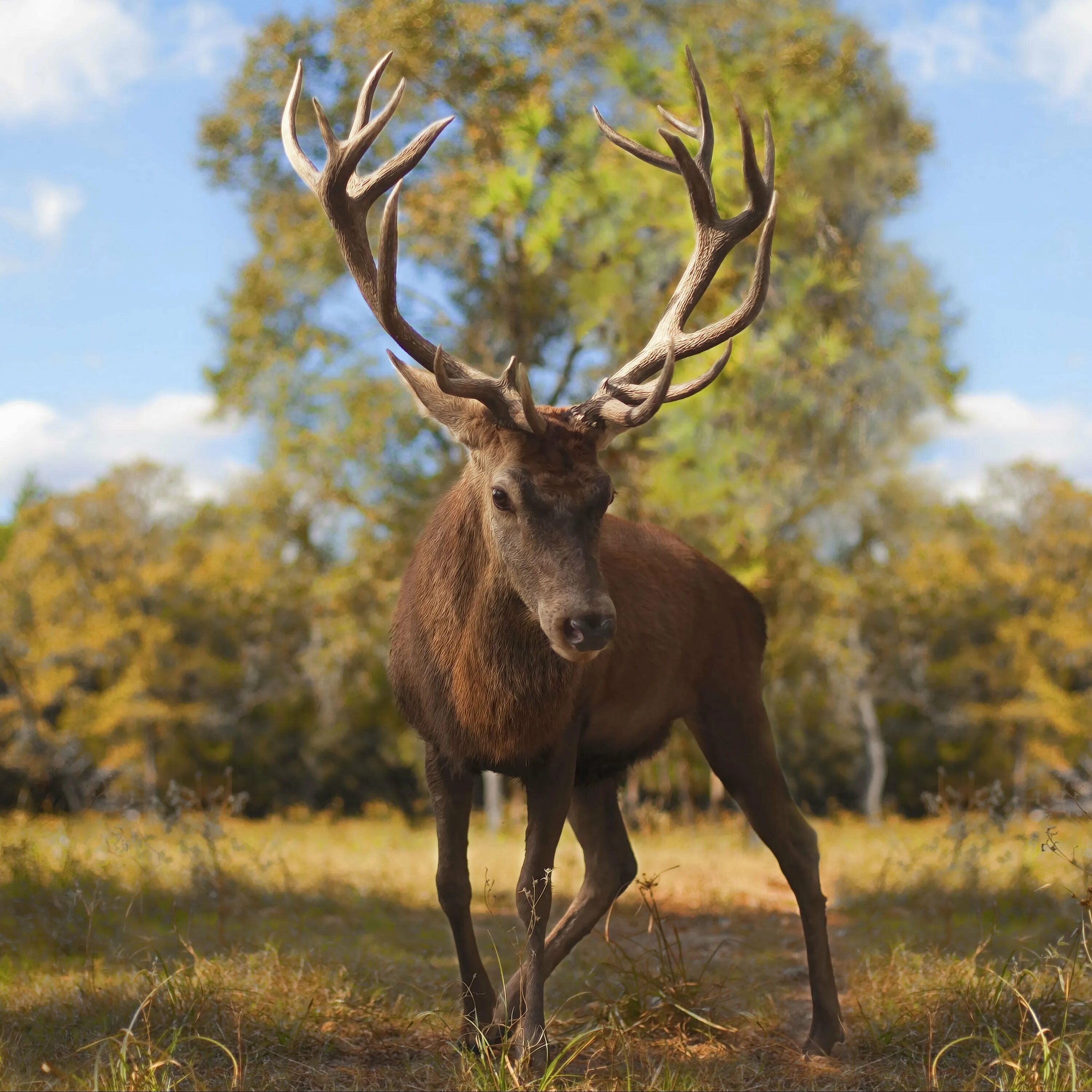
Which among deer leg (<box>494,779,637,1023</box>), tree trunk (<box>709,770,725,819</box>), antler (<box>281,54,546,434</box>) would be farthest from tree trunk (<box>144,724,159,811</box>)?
antler (<box>281,54,546,434</box>)

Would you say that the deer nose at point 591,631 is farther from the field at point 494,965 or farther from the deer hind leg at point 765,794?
the deer hind leg at point 765,794

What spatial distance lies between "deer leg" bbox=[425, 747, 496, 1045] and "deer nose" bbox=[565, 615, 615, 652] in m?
0.93

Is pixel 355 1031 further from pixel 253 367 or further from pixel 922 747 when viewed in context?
pixel 922 747

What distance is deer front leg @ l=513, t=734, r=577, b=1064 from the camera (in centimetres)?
421

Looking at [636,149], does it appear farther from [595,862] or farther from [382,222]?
[595,862]

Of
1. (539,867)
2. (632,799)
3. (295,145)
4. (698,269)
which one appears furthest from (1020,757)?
(295,145)

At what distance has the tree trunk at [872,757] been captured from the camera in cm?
2348

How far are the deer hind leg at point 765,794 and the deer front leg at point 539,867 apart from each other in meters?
1.06

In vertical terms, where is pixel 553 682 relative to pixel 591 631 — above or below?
below

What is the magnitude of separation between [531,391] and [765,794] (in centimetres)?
227

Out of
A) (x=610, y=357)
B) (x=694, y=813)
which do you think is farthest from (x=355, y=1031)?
(x=694, y=813)

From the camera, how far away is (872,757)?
24.6m

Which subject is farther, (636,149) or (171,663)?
(171,663)

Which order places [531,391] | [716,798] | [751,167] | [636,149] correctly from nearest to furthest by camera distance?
[531,391] → [751,167] → [636,149] → [716,798]
